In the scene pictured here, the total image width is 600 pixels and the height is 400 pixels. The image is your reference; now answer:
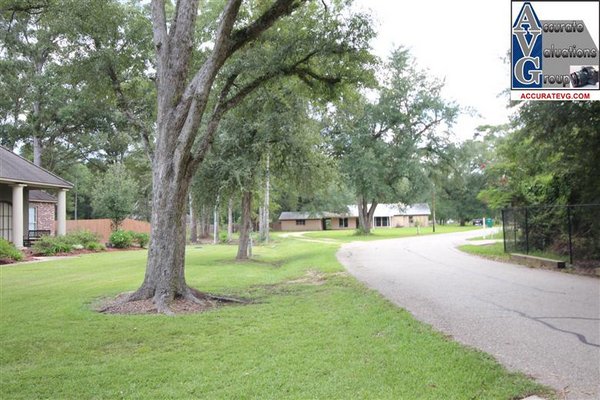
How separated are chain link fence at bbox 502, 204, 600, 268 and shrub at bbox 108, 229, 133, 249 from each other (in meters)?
21.7

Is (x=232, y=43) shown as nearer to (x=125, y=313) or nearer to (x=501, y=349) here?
(x=125, y=313)

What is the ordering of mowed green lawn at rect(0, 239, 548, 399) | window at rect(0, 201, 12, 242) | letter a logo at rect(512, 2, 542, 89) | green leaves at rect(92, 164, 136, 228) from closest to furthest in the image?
mowed green lawn at rect(0, 239, 548, 399) → letter a logo at rect(512, 2, 542, 89) → window at rect(0, 201, 12, 242) → green leaves at rect(92, 164, 136, 228)

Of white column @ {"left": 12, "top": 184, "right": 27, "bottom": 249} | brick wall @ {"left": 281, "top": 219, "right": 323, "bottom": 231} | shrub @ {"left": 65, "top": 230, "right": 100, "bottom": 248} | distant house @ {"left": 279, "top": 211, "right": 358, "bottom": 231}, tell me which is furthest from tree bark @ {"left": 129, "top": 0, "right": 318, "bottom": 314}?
brick wall @ {"left": 281, "top": 219, "right": 323, "bottom": 231}

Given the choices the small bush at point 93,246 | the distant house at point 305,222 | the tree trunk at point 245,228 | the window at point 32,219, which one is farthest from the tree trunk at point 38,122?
the distant house at point 305,222

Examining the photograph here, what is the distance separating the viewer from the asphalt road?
200 inches

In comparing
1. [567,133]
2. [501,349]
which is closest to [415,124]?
[567,133]

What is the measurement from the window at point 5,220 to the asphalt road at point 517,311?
804 inches

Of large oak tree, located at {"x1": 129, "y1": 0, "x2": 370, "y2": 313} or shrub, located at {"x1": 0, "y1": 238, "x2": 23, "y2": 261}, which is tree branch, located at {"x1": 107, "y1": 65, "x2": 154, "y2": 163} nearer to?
large oak tree, located at {"x1": 129, "y1": 0, "x2": 370, "y2": 313}

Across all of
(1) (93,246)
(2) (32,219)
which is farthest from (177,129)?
(2) (32,219)

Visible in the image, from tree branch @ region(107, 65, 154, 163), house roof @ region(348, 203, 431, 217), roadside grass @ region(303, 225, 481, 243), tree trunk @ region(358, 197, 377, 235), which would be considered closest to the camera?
tree branch @ region(107, 65, 154, 163)

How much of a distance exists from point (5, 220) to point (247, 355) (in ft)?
82.1

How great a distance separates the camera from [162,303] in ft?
29.8

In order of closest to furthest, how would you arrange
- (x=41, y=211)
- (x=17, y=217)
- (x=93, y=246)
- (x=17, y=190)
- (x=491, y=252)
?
(x=491, y=252), (x=17, y=217), (x=17, y=190), (x=93, y=246), (x=41, y=211)

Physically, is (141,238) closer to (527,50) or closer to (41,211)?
(41,211)
